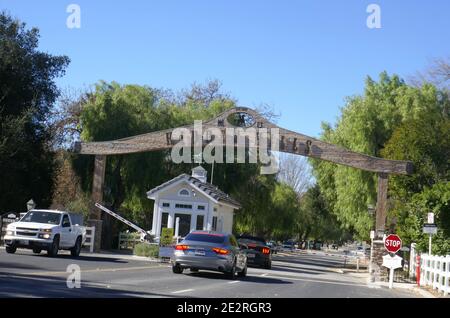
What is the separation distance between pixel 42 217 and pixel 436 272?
14.9 metres

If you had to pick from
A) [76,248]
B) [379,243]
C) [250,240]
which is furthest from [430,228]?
[76,248]

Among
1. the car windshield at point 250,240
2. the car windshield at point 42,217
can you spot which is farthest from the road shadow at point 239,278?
the car windshield at point 250,240

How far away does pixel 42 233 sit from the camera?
2561 centimetres

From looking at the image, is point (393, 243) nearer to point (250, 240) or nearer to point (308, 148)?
point (308, 148)

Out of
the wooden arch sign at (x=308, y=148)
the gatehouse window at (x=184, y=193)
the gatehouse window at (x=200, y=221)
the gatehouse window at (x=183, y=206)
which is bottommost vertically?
the gatehouse window at (x=200, y=221)

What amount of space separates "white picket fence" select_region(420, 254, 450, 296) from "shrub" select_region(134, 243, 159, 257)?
13.0 meters

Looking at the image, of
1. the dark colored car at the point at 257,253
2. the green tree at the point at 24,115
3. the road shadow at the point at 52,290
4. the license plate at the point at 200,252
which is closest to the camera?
the road shadow at the point at 52,290

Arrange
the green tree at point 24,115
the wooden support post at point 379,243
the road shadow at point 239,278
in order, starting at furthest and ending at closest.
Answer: the green tree at point 24,115, the wooden support post at point 379,243, the road shadow at point 239,278

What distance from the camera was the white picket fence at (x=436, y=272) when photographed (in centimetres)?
2120

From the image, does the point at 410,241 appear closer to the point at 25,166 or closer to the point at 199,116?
the point at 199,116

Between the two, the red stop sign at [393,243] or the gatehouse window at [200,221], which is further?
the gatehouse window at [200,221]

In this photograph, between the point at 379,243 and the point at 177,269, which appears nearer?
the point at 177,269

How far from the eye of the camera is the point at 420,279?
2777 centimetres

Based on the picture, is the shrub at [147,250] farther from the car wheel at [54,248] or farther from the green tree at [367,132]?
the green tree at [367,132]
